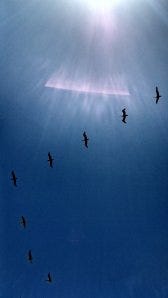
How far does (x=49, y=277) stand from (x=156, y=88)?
20024 millimetres

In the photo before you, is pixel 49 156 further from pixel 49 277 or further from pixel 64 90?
pixel 49 277

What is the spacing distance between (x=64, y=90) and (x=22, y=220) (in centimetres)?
1259

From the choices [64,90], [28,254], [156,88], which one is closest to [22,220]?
[28,254]

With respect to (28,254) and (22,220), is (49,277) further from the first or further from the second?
(22,220)

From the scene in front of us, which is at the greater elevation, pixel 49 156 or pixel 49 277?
pixel 49 156

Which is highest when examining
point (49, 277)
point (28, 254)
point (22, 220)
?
point (22, 220)

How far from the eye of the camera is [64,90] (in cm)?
2752

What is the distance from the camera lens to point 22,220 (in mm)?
28750

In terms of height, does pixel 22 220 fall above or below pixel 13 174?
below

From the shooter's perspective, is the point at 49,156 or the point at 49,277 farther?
the point at 49,277

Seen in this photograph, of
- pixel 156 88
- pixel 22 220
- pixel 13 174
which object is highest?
pixel 156 88

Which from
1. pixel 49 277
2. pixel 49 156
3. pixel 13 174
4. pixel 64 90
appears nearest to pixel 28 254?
pixel 49 277

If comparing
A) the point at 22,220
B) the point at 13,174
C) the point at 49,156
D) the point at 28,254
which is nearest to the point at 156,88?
the point at 49,156

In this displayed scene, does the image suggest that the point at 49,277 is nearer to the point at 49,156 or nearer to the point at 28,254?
the point at 28,254
